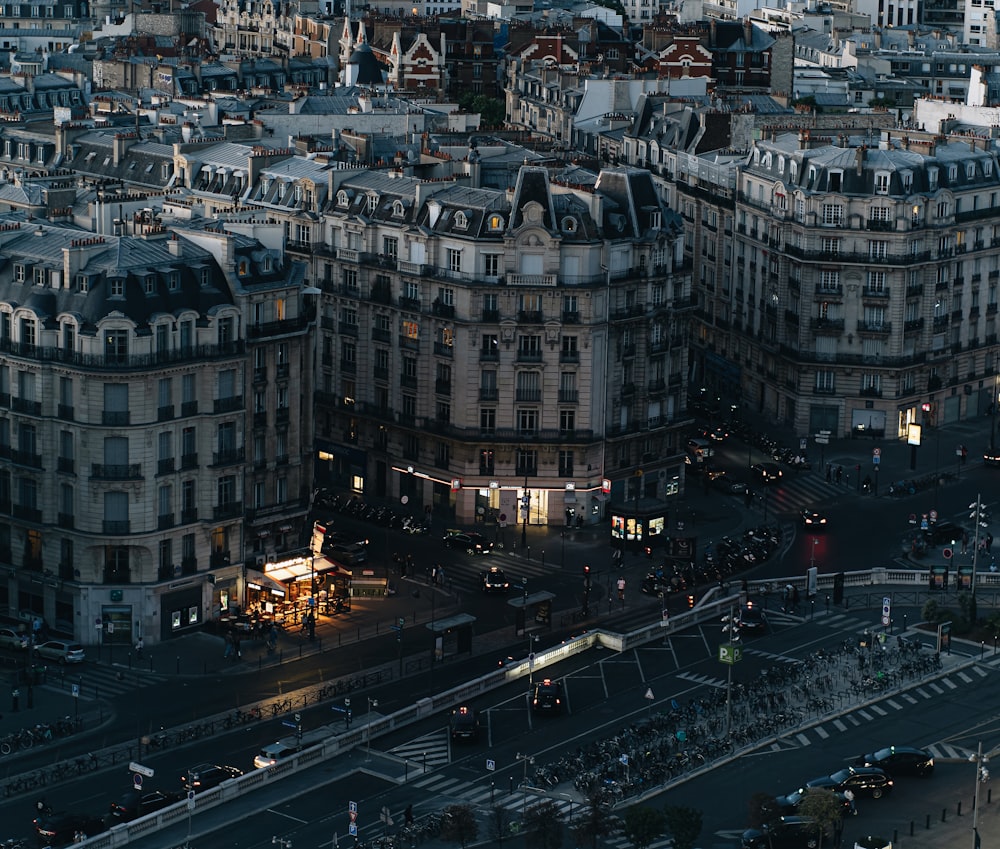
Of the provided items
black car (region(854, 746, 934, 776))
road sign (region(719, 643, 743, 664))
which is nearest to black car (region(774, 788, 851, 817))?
black car (region(854, 746, 934, 776))

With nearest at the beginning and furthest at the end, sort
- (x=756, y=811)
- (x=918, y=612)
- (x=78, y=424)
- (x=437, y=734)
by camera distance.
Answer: (x=756, y=811) → (x=437, y=734) → (x=78, y=424) → (x=918, y=612)

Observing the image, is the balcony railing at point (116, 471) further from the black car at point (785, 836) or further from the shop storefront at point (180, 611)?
the black car at point (785, 836)

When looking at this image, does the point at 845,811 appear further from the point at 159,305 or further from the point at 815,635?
the point at 159,305

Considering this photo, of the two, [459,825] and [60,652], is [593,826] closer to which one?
[459,825]

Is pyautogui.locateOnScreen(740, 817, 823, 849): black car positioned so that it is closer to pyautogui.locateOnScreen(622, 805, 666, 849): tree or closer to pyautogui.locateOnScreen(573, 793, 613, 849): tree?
pyautogui.locateOnScreen(622, 805, 666, 849): tree

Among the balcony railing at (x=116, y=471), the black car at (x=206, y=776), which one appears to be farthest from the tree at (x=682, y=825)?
the balcony railing at (x=116, y=471)

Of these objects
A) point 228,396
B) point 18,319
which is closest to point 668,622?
point 228,396
